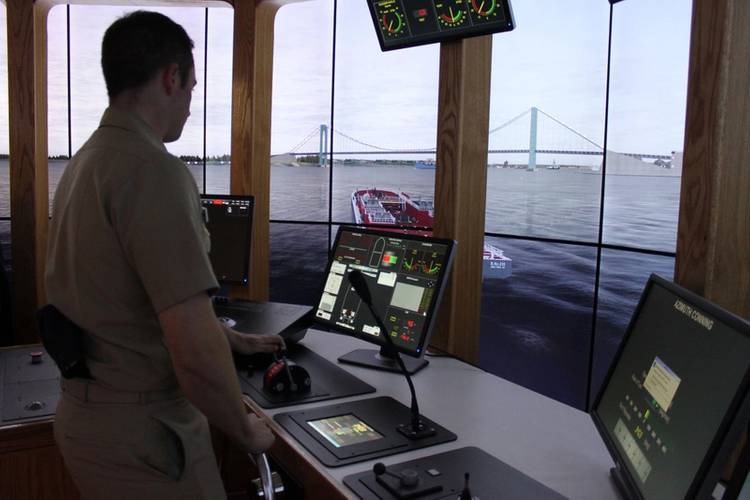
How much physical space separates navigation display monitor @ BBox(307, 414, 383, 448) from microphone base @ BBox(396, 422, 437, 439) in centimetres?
6

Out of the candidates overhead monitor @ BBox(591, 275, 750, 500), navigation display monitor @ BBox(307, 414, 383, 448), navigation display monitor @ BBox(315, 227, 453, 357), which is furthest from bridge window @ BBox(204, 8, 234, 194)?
overhead monitor @ BBox(591, 275, 750, 500)

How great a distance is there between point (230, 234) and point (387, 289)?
3.40 ft

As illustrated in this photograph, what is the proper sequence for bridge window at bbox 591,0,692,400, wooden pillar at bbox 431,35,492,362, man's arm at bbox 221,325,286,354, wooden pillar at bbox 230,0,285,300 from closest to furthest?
1. man's arm at bbox 221,325,286,354
2. wooden pillar at bbox 431,35,492,362
3. wooden pillar at bbox 230,0,285,300
4. bridge window at bbox 591,0,692,400

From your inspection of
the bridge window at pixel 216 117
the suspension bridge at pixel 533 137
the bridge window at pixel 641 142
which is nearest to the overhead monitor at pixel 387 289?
the bridge window at pixel 216 117

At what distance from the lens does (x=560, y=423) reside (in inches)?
66.2

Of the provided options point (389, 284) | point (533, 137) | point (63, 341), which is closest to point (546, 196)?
point (533, 137)

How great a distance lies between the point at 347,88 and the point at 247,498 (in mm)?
25448

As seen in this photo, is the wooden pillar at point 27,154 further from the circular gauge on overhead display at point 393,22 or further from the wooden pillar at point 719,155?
the wooden pillar at point 719,155

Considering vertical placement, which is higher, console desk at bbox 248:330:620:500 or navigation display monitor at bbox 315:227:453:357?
navigation display monitor at bbox 315:227:453:357

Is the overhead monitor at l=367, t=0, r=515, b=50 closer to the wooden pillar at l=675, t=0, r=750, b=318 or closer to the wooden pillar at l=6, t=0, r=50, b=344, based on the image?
the wooden pillar at l=675, t=0, r=750, b=318

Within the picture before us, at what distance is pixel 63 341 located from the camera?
1253 mm

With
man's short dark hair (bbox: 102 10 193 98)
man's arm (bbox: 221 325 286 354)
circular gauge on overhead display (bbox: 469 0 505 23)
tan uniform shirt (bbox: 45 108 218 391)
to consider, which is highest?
circular gauge on overhead display (bbox: 469 0 505 23)

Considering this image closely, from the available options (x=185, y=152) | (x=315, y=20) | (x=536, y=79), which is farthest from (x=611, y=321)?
(x=185, y=152)

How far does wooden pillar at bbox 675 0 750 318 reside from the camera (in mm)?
1414
